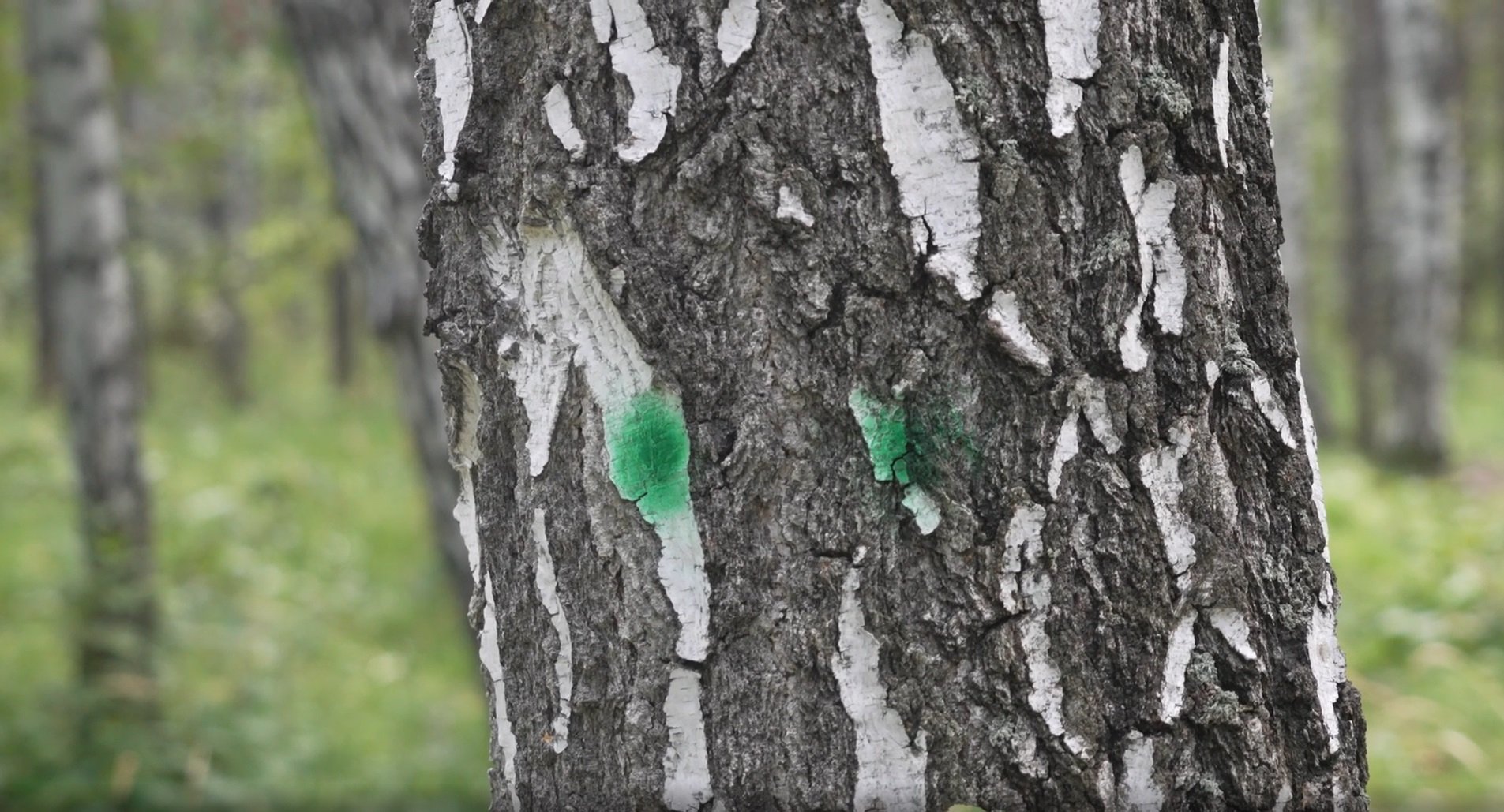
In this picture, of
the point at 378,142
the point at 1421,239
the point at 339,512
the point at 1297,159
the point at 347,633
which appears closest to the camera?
the point at 378,142

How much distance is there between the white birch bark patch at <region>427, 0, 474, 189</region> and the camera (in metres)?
1.19

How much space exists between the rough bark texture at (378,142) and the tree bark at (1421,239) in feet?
26.1

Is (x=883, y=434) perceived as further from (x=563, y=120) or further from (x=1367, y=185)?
(x=1367, y=185)

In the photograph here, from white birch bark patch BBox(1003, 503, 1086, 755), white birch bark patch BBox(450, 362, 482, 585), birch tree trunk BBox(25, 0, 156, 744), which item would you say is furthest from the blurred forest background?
Result: white birch bark patch BBox(1003, 503, 1086, 755)

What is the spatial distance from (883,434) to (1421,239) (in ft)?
31.3

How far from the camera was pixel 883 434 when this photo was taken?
1104 millimetres

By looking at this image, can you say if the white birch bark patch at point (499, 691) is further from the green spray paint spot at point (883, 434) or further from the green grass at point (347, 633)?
the green grass at point (347, 633)

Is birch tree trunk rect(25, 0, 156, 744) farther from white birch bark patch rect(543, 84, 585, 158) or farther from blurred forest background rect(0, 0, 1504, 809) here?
white birch bark patch rect(543, 84, 585, 158)

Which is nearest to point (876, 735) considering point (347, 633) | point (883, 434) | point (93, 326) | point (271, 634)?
point (883, 434)

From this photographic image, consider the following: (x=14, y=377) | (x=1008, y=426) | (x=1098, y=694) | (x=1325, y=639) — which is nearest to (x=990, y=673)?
(x=1098, y=694)

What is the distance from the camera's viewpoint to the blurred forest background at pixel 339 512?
13.6 ft

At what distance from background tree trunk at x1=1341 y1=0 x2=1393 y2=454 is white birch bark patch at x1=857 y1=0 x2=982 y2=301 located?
11626 mm

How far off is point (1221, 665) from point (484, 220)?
Result: 2.82 feet

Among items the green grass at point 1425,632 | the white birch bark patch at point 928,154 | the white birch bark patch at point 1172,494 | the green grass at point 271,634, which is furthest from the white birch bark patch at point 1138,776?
the green grass at point 271,634
